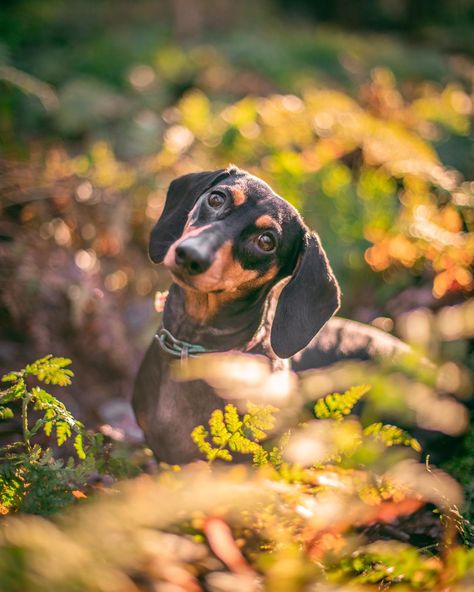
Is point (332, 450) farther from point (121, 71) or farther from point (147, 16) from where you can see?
point (147, 16)

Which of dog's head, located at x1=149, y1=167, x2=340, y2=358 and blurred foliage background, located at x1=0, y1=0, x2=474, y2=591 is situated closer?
blurred foliage background, located at x1=0, y1=0, x2=474, y2=591

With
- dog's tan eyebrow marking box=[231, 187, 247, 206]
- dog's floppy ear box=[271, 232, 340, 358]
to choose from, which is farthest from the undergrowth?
dog's tan eyebrow marking box=[231, 187, 247, 206]

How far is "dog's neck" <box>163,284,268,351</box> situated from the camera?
2.71 metres

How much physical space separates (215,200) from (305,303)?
67 cm

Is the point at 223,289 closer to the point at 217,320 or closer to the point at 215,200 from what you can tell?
the point at 217,320

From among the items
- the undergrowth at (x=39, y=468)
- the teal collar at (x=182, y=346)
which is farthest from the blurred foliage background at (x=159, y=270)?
the teal collar at (x=182, y=346)

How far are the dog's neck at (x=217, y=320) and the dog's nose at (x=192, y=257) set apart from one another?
1.28ft

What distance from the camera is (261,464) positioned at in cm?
199

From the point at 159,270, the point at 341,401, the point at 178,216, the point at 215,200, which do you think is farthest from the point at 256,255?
the point at 159,270

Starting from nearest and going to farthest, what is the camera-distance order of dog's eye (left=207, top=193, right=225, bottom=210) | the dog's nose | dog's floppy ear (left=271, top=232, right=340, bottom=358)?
the dog's nose
dog's floppy ear (left=271, top=232, right=340, bottom=358)
dog's eye (left=207, top=193, right=225, bottom=210)

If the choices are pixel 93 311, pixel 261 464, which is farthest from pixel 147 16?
pixel 261 464

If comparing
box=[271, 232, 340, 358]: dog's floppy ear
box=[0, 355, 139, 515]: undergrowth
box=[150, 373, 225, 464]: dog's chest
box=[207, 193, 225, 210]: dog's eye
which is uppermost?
box=[207, 193, 225, 210]: dog's eye

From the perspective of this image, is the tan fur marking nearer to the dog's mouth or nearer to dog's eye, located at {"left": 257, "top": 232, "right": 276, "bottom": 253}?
dog's eye, located at {"left": 257, "top": 232, "right": 276, "bottom": 253}

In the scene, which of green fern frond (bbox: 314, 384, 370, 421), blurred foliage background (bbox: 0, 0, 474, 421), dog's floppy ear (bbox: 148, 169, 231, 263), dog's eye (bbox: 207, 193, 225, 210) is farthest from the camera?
blurred foliage background (bbox: 0, 0, 474, 421)
